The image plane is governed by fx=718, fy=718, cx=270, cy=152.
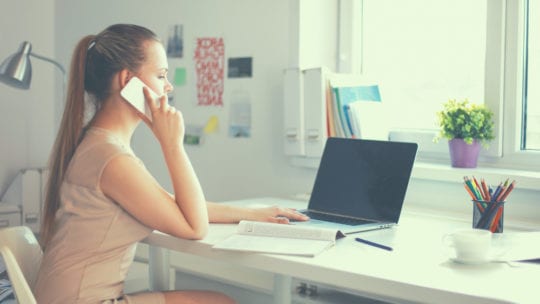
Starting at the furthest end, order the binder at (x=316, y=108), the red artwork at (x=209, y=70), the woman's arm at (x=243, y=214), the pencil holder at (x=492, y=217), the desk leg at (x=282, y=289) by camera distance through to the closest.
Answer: the red artwork at (x=209, y=70) < the binder at (x=316, y=108) < the desk leg at (x=282, y=289) < the woman's arm at (x=243, y=214) < the pencil holder at (x=492, y=217)

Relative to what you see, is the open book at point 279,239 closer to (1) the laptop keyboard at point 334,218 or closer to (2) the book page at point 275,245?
(2) the book page at point 275,245

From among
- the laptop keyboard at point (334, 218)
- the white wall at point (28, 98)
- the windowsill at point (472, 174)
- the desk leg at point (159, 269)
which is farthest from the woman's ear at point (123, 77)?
the white wall at point (28, 98)

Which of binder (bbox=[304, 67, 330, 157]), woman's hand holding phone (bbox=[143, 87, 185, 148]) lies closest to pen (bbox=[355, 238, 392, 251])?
woman's hand holding phone (bbox=[143, 87, 185, 148])

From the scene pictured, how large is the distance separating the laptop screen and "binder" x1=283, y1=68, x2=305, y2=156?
380 millimetres

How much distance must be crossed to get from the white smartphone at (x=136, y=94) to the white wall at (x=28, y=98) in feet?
6.89

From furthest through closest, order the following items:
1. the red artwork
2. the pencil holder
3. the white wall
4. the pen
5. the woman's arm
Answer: the white wall < the red artwork < the woman's arm < the pencil holder < the pen

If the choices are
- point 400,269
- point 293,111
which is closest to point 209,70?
point 293,111

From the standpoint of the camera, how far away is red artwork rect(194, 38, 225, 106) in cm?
272

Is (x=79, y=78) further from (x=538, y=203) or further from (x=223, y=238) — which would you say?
(x=538, y=203)

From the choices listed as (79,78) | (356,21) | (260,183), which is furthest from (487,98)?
(79,78)

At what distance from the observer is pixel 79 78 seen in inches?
63.5

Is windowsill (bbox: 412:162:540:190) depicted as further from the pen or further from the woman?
the woman

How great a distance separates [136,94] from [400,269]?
687mm

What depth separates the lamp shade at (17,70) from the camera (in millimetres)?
2801
